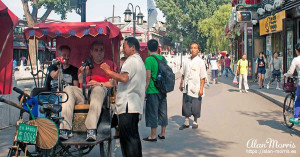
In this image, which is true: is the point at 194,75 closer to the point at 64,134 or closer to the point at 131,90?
the point at 131,90

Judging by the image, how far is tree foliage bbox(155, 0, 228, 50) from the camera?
2623 inches

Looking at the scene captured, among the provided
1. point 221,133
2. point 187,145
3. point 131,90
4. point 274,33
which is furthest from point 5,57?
point 274,33

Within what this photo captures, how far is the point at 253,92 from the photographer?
53.3 ft

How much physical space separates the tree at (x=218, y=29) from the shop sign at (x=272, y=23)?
843 inches

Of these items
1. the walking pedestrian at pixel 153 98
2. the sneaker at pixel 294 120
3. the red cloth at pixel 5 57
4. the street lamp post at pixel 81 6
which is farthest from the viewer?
the street lamp post at pixel 81 6

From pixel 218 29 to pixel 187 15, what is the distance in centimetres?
1764

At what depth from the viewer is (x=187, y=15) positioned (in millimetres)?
66938

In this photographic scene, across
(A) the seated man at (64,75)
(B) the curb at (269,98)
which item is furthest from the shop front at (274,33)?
(A) the seated man at (64,75)

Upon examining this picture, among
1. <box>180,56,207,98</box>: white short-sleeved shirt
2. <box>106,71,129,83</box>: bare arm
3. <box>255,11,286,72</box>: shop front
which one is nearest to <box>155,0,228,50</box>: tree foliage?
<box>255,11,286,72</box>: shop front

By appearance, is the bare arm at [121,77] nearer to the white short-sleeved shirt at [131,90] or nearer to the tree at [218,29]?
the white short-sleeved shirt at [131,90]

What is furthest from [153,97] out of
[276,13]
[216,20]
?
[216,20]

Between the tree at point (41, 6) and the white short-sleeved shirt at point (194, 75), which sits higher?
the tree at point (41, 6)

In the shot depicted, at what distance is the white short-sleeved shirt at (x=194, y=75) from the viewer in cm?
798

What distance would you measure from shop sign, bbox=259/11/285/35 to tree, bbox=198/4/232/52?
21417 mm
